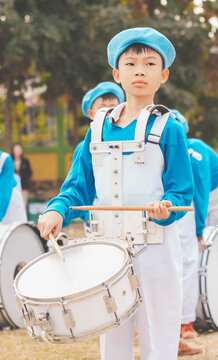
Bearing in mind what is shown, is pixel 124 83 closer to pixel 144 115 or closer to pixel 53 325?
pixel 144 115

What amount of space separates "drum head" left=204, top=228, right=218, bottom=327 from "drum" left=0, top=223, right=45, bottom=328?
5.28 feet

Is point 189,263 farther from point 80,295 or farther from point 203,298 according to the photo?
point 80,295

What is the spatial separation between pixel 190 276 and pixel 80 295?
9.32 feet

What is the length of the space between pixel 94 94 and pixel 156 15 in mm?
13368

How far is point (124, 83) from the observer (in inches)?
114

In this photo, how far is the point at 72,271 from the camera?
102 inches

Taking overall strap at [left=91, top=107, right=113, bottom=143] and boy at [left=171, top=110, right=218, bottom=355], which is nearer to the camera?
overall strap at [left=91, top=107, right=113, bottom=143]

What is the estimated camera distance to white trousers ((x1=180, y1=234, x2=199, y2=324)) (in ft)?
16.7

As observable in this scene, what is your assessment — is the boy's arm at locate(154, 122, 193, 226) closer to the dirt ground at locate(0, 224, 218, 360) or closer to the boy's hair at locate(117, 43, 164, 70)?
the boy's hair at locate(117, 43, 164, 70)

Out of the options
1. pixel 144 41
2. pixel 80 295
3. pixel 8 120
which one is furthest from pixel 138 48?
pixel 8 120

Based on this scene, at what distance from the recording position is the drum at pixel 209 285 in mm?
5098

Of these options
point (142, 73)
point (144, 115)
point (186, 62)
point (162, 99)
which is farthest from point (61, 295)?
point (186, 62)

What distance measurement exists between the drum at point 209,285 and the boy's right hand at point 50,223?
2.57 meters

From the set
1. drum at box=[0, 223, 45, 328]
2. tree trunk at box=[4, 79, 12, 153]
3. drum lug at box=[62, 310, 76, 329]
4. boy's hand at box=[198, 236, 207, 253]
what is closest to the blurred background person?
tree trunk at box=[4, 79, 12, 153]
